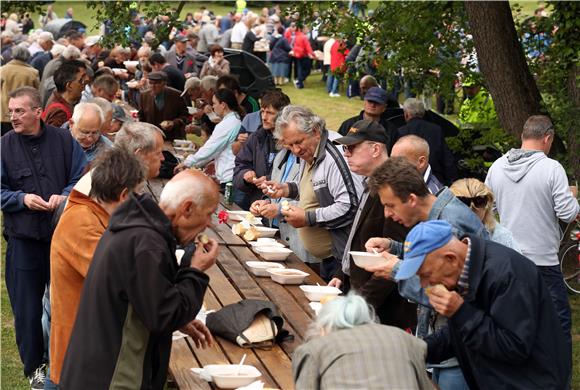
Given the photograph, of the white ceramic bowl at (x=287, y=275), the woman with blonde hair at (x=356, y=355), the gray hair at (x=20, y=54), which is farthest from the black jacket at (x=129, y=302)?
the gray hair at (x=20, y=54)

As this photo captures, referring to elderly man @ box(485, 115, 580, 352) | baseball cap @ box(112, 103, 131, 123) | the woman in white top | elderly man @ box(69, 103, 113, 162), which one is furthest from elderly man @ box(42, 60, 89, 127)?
elderly man @ box(485, 115, 580, 352)

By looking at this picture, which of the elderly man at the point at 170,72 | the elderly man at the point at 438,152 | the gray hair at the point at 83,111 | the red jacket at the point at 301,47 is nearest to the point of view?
the gray hair at the point at 83,111

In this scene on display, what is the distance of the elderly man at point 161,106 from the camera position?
13.9m

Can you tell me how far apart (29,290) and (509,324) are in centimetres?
405

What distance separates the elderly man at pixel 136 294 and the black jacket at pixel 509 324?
1.10m

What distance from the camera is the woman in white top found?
1034 centimetres

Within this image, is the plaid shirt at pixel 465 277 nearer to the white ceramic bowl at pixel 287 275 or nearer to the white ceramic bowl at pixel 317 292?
the white ceramic bowl at pixel 317 292

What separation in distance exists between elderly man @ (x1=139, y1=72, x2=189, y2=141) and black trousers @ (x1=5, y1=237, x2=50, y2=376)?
6.58 metres

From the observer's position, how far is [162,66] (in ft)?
55.9

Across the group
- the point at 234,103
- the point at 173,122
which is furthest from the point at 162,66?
the point at 234,103

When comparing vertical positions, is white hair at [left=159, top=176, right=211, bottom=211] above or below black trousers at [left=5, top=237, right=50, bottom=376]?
above

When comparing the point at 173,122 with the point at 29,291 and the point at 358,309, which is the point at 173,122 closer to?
the point at 29,291

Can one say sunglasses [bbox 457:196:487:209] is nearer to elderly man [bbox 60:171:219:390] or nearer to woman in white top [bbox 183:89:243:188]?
elderly man [bbox 60:171:219:390]

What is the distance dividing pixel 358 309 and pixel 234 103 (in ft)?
23.1
